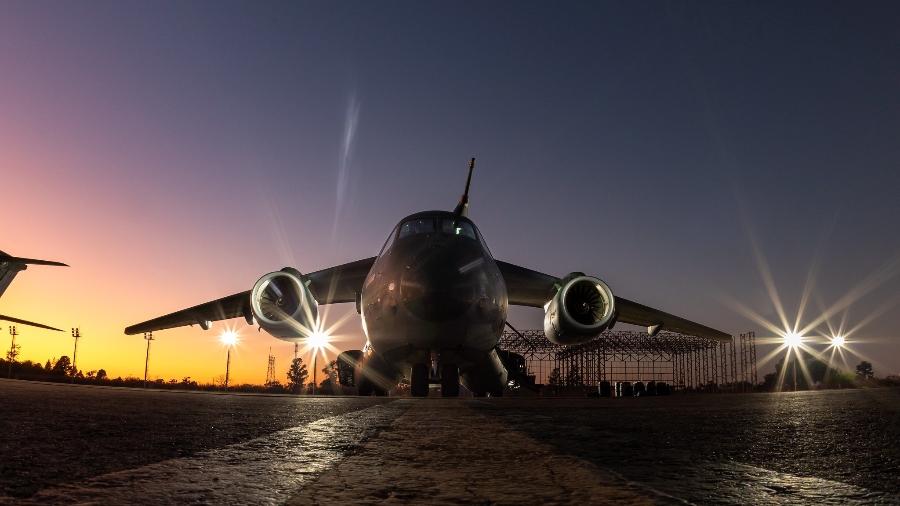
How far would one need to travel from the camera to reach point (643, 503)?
1.47 meters

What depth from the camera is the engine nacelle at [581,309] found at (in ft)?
44.5

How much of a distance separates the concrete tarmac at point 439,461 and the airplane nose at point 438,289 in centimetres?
636

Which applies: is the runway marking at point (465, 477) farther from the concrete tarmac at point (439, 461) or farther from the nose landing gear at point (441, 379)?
the nose landing gear at point (441, 379)

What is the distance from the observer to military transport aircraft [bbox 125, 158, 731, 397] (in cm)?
1059

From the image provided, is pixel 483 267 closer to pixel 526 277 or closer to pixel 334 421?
pixel 526 277

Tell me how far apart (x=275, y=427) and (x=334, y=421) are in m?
0.53

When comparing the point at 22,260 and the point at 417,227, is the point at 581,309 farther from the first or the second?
the point at 22,260

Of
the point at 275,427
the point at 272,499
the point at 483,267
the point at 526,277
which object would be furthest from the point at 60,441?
the point at 526,277

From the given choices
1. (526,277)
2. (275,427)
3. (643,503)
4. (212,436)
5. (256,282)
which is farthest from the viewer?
(526,277)

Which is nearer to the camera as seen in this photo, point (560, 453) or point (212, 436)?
point (560, 453)

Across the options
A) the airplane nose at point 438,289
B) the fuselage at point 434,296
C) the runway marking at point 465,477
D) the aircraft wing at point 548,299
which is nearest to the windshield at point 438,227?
the fuselage at point 434,296

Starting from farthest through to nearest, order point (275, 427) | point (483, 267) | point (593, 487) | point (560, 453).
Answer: point (483, 267) → point (275, 427) → point (560, 453) → point (593, 487)

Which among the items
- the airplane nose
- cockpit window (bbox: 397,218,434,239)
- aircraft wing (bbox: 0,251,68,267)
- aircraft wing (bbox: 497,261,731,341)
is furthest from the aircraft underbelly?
aircraft wing (bbox: 0,251,68,267)

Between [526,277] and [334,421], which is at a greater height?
[526,277]
